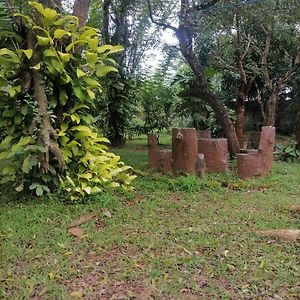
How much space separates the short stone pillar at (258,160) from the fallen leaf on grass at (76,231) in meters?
2.20

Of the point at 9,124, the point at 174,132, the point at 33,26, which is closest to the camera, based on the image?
the point at 33,26

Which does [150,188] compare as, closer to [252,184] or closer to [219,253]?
[252,184]

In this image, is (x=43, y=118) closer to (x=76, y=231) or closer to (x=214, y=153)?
(x=76, y=231)

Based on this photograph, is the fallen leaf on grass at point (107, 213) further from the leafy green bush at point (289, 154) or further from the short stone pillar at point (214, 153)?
the leafy green bush at point (289, 154)

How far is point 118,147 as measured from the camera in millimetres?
7094

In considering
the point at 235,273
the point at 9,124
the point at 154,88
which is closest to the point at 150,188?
the point at 9,124

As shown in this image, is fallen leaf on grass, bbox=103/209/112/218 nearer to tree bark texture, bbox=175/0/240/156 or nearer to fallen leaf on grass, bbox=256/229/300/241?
fallen leaf on grass, bbox=256/229/300/241

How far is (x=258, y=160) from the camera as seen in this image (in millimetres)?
4289

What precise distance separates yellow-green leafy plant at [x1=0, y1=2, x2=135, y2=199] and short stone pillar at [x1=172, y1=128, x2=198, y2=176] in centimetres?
94

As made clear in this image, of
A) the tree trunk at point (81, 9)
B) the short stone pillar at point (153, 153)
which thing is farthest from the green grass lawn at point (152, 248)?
the tree trunk at point (81, 9)

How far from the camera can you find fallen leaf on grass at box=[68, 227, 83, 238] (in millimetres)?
2625

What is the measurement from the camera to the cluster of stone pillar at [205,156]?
413cm

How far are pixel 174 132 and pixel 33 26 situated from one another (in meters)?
1.81

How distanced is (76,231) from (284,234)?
142 centimetres
